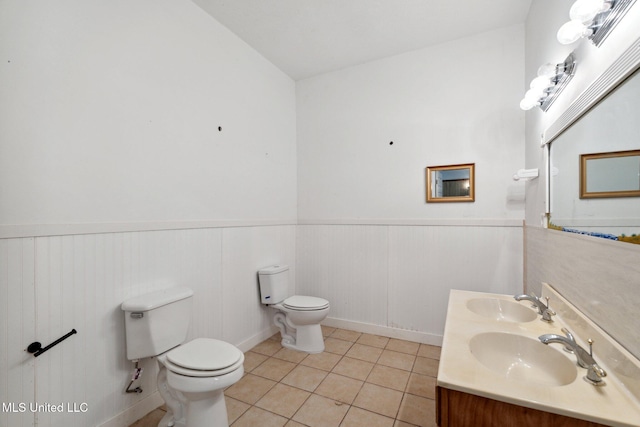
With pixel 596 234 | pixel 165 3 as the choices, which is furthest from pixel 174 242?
pixel 596 234

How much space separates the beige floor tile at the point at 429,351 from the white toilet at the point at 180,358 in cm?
159

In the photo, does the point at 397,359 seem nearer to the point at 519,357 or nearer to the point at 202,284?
the point at 519,357

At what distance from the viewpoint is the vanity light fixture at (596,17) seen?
0.84m

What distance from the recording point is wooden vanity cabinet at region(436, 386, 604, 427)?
72cm

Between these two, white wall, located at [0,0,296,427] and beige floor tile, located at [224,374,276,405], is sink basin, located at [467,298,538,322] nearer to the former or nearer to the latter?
beige floor tile, located at [224,374,276,405]

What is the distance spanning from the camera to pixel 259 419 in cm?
162

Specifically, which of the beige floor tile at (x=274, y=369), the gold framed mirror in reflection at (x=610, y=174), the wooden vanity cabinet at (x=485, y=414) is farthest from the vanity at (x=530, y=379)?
the beige floor tile at (x=274, y=369)

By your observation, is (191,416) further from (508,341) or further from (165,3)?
(165,3)

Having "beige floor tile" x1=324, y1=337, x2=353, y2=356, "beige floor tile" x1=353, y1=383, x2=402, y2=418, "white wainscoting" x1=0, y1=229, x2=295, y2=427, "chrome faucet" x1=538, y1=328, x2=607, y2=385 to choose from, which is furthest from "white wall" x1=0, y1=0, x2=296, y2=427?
"chrome faucet" x1=538, y1=328, x2=607, y2=385

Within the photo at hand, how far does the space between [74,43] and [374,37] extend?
2.05 metres

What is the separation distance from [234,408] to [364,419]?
2.55 feet

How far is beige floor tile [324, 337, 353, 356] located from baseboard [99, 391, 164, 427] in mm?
1282

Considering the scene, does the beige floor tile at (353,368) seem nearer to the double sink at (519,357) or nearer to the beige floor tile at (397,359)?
the beige floor tile at (397,359)

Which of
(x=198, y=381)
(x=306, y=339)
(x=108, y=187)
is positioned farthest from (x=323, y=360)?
(x=108, y=187)
